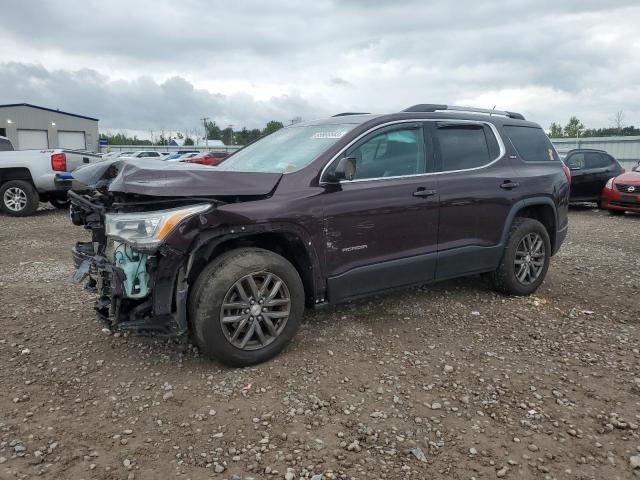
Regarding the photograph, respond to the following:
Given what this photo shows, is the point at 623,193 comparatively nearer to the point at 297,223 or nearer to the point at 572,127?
the point at 297,223

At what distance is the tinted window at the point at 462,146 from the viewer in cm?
447

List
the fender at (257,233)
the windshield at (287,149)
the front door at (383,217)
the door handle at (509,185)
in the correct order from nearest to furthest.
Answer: the fender at (257,233) < the front door at (383,217) < the windshield at (287,149) < the door handle at (509,185)

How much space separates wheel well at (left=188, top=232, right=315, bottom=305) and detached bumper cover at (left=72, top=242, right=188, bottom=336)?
0.58 feet

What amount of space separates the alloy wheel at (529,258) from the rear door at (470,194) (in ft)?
1.23

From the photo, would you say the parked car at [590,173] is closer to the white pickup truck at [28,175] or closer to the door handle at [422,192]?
the door handle at [422,192]

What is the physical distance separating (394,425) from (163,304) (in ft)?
5.38

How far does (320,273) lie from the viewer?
146 inches

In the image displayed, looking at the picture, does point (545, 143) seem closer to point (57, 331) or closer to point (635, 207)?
point (57, 331)

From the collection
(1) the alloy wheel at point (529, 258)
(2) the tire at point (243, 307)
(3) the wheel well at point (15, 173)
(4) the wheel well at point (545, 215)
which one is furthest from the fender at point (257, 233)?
(3) the wheel well at point (15, 173)

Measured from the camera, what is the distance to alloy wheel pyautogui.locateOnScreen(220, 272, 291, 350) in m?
3.37

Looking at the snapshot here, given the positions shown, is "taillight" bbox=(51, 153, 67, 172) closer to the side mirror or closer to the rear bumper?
the side mirror

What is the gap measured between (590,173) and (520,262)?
854 cm

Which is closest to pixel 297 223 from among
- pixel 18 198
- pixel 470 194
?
pixel 470 194

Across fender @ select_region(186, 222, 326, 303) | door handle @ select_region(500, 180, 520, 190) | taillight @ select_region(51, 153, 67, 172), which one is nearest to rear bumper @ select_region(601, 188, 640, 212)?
door handle @ select_region(500, 180, 520, 190)
